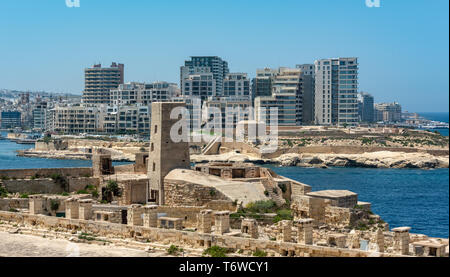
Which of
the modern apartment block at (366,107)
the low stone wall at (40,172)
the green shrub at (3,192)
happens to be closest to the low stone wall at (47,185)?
the green shrub at (3,192)

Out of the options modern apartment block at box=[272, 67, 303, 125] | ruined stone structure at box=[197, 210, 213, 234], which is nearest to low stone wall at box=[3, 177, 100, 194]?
ruined stone structure at box=[197, 210, 213, 234]

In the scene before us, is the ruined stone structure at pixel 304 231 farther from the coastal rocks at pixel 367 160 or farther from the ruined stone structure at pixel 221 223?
the coastal rocks at pixel 367 160

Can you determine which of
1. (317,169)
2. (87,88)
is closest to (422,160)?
(317,169)

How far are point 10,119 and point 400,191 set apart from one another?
142m

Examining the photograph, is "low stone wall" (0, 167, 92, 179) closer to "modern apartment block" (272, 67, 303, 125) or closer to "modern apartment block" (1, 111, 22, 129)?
"modern apartment block" (272, 67, 303, 125)

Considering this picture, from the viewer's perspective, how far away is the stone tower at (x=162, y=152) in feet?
74.5

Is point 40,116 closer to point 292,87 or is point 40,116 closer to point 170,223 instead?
point 292,87

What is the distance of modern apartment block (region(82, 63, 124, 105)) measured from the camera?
14975cm

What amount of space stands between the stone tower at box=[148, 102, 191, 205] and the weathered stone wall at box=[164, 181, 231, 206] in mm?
405

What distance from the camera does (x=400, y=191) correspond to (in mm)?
48906

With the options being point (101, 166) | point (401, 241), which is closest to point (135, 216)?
point (401, 241)

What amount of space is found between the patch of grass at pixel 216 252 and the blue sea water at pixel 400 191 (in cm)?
1524

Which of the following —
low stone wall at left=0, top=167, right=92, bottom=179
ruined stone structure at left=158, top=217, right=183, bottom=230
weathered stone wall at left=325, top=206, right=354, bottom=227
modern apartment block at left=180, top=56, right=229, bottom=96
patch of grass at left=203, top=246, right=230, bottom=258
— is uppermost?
modern apartment block at left=180, top=56, right=229, bottom=96

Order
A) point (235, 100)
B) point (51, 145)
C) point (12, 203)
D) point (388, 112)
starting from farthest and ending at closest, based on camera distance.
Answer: point (388, 112), point (235, 100), point (51, 145), point (12, 203)
